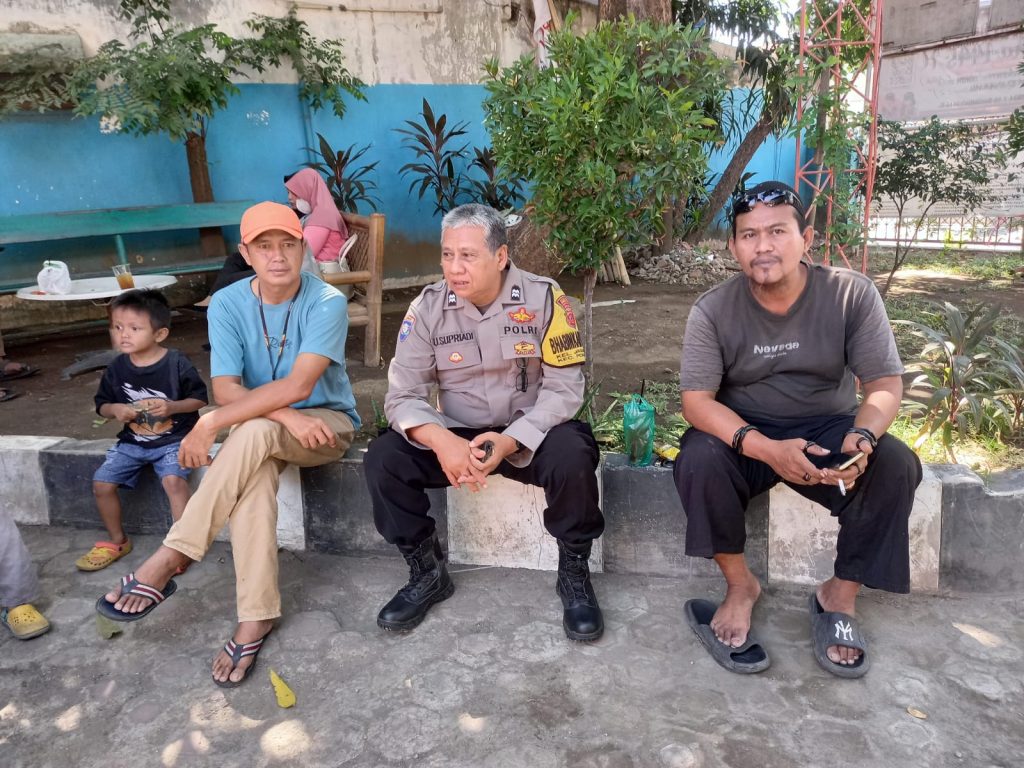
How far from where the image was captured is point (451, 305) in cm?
262

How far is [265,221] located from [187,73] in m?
3.93

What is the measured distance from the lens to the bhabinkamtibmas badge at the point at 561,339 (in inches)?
101

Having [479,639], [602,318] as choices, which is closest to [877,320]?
[479,639]

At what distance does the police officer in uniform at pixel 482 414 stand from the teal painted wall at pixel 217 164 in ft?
14.3

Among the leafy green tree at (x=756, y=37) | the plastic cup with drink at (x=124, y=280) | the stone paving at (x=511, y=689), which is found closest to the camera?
the stone paving at (x=511, y=689)

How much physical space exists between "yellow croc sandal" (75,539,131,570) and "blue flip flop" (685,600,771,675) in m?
2.14

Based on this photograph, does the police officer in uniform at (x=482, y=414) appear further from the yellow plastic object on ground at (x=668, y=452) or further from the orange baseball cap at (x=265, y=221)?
the orange baseball cap at (x=265, y=221)

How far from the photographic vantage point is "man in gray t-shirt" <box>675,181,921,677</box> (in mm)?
2215

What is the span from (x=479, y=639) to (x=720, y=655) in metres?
0.73

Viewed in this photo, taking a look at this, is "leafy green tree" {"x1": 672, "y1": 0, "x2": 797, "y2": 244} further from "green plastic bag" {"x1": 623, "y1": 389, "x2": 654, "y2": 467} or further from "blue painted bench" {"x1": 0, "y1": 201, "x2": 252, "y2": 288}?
"green plastic bag" {"x1": 623, "y1": 389, "x2": 654, "y2": 467}

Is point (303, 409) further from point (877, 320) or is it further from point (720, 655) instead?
point (877, 320)

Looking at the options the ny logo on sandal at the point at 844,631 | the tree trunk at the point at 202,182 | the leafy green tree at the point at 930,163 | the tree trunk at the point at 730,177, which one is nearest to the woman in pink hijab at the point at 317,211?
the tree trunk at the point at 202,182

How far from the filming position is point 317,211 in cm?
531

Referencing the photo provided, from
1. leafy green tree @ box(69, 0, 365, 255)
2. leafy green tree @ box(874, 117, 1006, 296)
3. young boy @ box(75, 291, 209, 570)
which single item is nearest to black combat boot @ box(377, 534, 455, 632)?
young boy @ box(75, 291, 209, 570)
